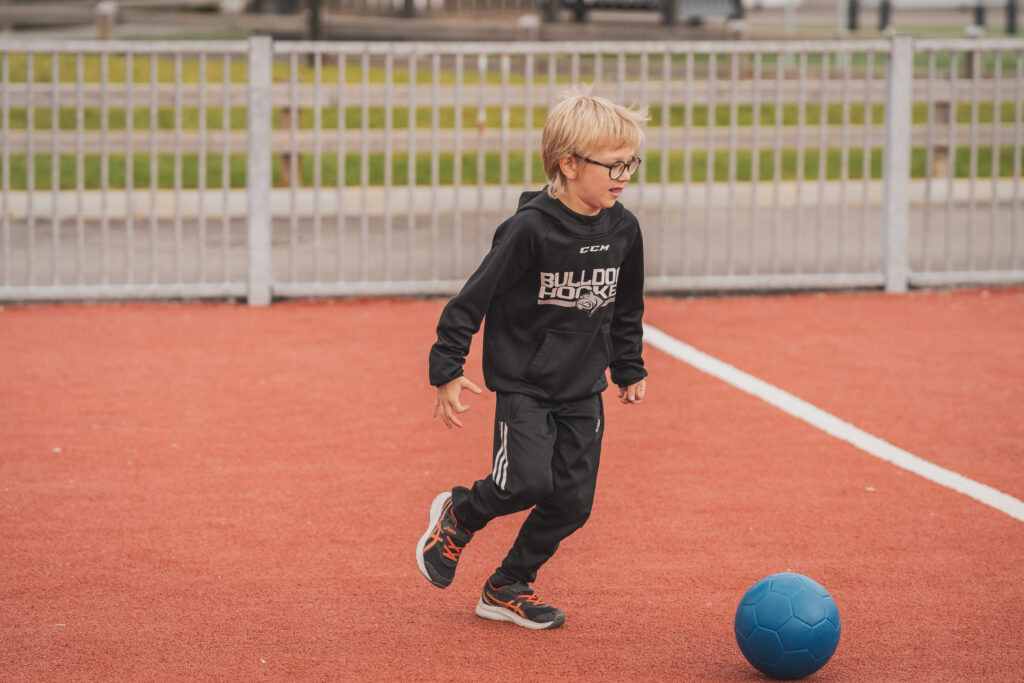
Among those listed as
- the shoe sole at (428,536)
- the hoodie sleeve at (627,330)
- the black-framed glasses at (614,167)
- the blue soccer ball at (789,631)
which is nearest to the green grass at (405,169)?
the hoodie sleeve at (627,330)

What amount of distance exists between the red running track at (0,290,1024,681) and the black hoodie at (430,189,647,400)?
773 millimetres

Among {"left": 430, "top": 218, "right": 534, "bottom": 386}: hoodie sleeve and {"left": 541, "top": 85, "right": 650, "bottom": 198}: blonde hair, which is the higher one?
{"left": 541, "top": 85, "right": 650, "bottom": 198}: blonde hair

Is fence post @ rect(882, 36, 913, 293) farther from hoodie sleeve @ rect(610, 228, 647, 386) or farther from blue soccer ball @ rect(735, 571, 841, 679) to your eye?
blue soccer ball @ rect(735, 571, 841, 679)

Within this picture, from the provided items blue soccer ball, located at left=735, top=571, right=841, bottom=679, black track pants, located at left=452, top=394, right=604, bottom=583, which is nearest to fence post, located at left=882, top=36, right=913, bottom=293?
black track pants, located at left=452, top=394, right=604, bottom=583

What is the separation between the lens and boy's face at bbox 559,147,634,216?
169 inches

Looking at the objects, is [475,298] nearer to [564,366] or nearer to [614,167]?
[564,366]

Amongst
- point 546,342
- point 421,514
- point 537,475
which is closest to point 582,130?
point 546,342

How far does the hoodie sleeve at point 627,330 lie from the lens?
463 cm

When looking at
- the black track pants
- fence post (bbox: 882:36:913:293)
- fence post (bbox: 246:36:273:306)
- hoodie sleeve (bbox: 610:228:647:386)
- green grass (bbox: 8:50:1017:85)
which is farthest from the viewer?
green grass (bbox: 8:50:1017:85)

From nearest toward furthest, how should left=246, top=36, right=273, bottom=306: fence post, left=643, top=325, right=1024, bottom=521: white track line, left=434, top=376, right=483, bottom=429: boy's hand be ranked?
left=434, top=376, right=483, bottom=429: boy's hand < left=643, top=325, right=1024, bottom=521: white track line < left=246, top=36, right=273, bottom=306: fence post

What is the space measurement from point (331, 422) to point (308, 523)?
1568 millimetres

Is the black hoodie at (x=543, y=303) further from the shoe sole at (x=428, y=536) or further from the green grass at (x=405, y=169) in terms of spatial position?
the green grass at (x=405, y=169)

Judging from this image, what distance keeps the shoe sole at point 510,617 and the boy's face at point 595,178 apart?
1240 millimetres

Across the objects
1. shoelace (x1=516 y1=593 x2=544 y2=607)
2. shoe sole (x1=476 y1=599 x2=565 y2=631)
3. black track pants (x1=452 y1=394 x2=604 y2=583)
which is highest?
black track pants (x1=452 y1=394 x2=604 y2=583)
